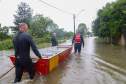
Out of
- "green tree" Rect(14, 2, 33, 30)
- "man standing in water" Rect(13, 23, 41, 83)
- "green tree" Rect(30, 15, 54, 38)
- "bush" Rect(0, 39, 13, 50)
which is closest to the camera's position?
"man standing in water" Rect(13, 23, 41, 83)

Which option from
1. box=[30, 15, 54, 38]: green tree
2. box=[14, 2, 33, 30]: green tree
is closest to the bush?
box=[30, 15, 54, 38]: green tree

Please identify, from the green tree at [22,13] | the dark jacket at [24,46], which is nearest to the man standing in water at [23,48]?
the dark jacket at [24,46]

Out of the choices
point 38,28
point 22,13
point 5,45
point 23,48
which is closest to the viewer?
point 23,48

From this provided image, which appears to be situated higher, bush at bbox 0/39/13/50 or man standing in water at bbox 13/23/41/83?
man standing in water at bbox 13/23/41/83

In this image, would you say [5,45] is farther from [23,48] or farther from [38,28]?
[38,28]

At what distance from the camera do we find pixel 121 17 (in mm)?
44844

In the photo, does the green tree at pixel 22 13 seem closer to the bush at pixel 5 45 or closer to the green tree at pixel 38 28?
the green tree at pixel 38 28

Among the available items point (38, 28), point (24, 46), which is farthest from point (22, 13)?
point (24, 46)

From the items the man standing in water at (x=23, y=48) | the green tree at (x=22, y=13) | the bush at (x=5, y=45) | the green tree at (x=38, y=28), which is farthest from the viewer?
the green tree at (x=22, y=13)

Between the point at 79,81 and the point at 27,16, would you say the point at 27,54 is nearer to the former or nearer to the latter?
the point at 79,81

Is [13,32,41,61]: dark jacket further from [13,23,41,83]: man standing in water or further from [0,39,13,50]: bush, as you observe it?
[0,39,13,50]: bush

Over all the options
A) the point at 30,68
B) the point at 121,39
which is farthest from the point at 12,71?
the point at 121,39

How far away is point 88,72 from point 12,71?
10.8ft

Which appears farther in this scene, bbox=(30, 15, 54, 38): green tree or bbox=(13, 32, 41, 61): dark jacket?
bbox=(30, 15, 54, 38): green tree
